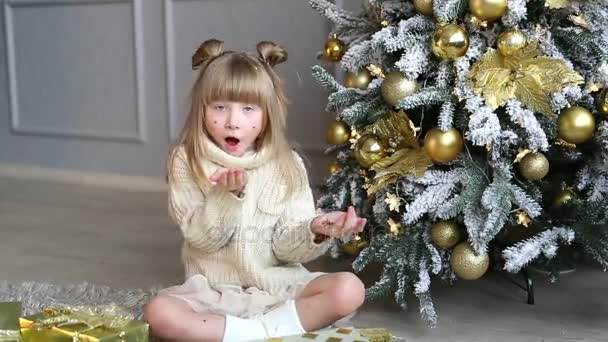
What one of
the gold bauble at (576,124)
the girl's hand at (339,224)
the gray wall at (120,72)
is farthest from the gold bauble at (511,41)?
the gray wall at (120,72)

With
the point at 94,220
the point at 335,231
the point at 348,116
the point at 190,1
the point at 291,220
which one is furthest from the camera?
the point at 190,1

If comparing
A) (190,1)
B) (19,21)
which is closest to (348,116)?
(190,1)

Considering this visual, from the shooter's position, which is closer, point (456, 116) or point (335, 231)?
point (335, 231)

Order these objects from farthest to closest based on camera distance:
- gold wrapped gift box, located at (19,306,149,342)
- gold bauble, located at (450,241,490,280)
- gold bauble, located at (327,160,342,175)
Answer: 1. gold bauble, located at (327,160,342,175)
2. gold bauble, located at (450,241,490,280)
3. gold wrapped gift box, located at (19,306,149,342)

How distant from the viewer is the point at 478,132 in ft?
3.85

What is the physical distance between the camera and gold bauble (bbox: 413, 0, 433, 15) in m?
1.26

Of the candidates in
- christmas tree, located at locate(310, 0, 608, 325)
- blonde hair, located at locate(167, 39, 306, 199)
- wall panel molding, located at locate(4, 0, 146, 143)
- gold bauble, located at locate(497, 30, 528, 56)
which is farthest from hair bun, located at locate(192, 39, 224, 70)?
wall panel molding, located at locate(4, 0, 146, 143)

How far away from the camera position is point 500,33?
4.05 ft

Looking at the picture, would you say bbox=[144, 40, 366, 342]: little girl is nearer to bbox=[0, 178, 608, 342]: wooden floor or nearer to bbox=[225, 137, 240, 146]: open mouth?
bbox=[225, 137, 240, 146]: open mouth

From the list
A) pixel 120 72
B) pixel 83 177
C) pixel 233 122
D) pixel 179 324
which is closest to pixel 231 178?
pixel 233 122

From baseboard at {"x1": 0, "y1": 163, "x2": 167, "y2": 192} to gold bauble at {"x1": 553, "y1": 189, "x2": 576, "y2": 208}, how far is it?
1476 millimetres

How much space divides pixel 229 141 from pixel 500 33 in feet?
1.57

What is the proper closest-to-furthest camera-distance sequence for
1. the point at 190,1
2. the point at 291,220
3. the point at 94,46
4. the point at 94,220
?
the point at 291,220, the point at 94,220, the point at 190,1, the point at 94,46

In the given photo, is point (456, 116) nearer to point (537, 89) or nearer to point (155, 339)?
point (537, 89)
